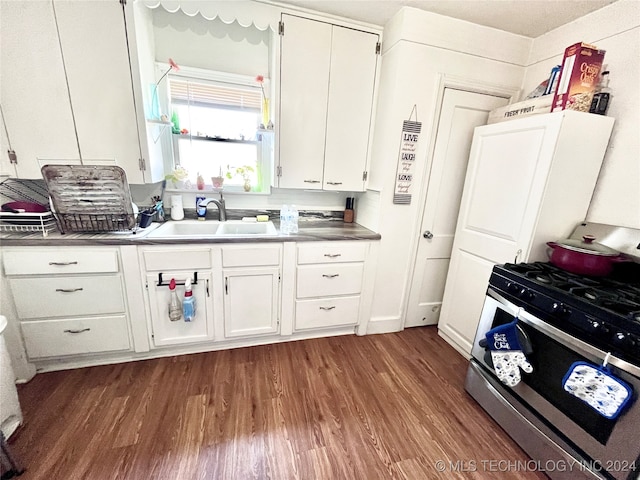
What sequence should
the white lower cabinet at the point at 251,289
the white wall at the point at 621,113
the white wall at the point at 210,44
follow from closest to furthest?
the white wall at the point at 621,113 < the white lower cabinet at the point at 251,289 < the white wall at the point at 210,44

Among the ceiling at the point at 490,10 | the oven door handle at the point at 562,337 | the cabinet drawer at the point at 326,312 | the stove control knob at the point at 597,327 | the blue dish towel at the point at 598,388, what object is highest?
the ceiling at the point at 490,10

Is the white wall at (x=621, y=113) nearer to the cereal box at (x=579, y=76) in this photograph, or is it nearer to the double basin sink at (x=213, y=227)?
the cereal box at (x=579, y=76)

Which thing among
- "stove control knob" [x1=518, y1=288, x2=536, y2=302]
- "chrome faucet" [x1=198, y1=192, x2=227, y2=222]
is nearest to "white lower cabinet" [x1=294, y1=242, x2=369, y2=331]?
"chrome faucet" [x1=198, y1=192, x2=227, y2=222]

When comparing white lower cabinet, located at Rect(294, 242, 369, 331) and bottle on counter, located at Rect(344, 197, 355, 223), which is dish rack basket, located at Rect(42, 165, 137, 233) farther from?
bottle on counter, located at Rect(344, 197, 355, 223)

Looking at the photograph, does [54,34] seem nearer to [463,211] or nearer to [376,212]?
[376,212]

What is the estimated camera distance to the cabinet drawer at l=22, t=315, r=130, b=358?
166 cm

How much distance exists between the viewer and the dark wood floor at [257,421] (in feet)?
4.20

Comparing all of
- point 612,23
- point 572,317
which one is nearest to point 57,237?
point 572,317

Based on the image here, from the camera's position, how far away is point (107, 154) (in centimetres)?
176

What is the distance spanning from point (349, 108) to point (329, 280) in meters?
1.40

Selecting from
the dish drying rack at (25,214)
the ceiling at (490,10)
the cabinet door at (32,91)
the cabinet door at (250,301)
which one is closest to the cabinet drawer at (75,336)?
the dish drying rack at (25,214)

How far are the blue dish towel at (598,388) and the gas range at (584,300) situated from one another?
98 mm

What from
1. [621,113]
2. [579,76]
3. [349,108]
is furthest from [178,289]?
[621,113]

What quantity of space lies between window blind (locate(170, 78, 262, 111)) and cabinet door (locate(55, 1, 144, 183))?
466mm
